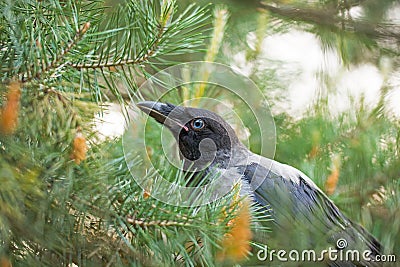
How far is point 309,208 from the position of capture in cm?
77

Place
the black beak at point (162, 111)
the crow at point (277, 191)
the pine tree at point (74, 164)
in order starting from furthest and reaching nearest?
the black beak at point (162, 111) < the crow at point (277, 191) < the pine tree at point (74, 164)


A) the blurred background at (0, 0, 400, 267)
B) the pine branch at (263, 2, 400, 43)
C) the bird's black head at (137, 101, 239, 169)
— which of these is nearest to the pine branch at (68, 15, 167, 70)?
the blurred background at (0, 0, 400, 267)

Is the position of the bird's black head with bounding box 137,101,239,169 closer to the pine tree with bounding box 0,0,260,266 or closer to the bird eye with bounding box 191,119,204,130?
the bird eye with bounding box 191,119,204,130

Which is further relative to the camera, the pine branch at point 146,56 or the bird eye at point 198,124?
the bird eye at point 198,124

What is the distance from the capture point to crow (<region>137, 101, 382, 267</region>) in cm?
64

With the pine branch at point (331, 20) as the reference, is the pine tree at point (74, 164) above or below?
below

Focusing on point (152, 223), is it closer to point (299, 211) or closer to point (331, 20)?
point (299, 211)

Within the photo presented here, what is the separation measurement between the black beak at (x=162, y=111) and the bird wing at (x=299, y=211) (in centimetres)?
15

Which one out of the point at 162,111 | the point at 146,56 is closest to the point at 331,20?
the point at 162,111

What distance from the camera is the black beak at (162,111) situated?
752 mm

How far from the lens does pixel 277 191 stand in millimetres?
881

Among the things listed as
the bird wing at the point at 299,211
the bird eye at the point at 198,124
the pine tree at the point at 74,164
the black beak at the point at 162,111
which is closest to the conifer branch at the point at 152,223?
the pine tree at the point at 74,164

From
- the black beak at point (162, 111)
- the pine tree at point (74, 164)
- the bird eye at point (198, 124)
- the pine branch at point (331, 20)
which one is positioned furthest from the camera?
the pine branch at point (331, 20)

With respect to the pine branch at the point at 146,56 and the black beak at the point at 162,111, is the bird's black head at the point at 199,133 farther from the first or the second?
the pine branch at the point at 146,56
